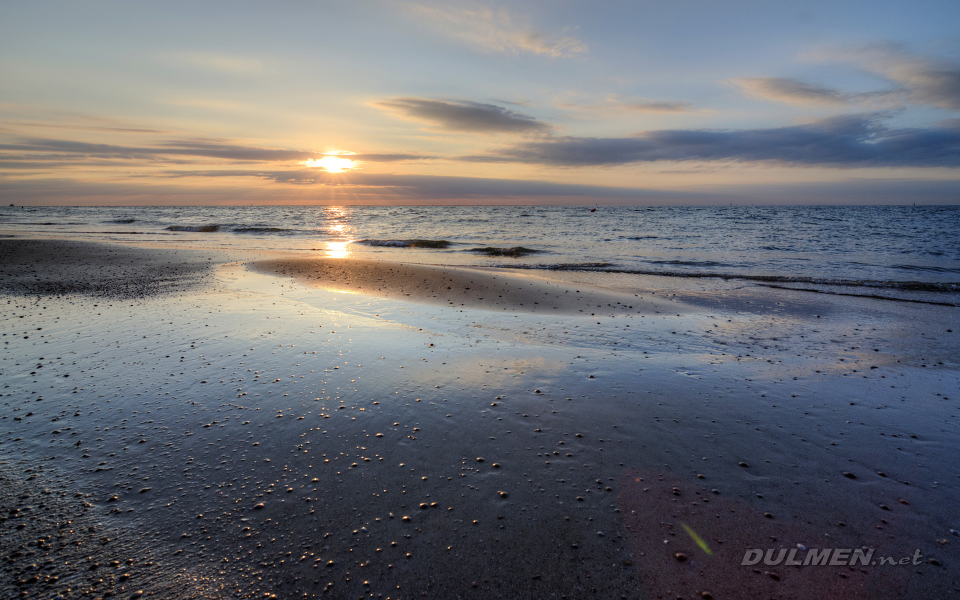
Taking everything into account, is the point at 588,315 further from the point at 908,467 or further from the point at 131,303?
the point at 131,303

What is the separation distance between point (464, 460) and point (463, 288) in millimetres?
9746

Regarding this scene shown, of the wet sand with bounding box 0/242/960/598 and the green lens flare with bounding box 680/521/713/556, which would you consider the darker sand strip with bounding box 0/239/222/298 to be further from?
the green lens flare with bounding box 680/521/713/556

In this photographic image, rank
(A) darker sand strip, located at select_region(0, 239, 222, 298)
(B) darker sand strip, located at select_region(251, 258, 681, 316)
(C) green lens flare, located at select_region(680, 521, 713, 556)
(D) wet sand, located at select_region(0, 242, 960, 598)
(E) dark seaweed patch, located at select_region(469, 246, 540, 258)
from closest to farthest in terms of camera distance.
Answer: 1. (D) wet sand, located at select_region(0, 242, 960, 598)
2. (C) green lens flare, located at select_region(680, 521, 713, 556)
3. (B) darker sand strip, located at select_region(251, 258, 681, 316)
4. (A) darker sand strip, located at select_region(0, 239, 222, 298)
5. (E) dark seaweed patch, located at select_region(469, 246, 540, 258)

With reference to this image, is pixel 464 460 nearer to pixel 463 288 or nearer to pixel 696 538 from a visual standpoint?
pixel 696 538

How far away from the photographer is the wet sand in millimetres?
3029

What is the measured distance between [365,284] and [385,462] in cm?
1064

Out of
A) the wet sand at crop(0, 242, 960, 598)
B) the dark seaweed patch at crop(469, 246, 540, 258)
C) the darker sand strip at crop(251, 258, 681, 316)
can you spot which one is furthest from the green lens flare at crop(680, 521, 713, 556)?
the dark seaweed patch at crop(469, 246, 540, 258)

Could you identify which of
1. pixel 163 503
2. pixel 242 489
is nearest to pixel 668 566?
pixel 242 489

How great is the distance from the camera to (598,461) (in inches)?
171

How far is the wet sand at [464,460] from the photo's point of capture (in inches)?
119

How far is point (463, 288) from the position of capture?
1386 centimetres

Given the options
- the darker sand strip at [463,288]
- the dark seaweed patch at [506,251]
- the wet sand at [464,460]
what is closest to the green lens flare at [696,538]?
the wet sand at [464,460]

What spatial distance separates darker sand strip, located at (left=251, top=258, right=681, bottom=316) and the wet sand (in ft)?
9.39

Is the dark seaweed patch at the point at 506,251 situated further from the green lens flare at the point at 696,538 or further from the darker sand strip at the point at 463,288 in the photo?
the green lens flare at the point at 696,538
